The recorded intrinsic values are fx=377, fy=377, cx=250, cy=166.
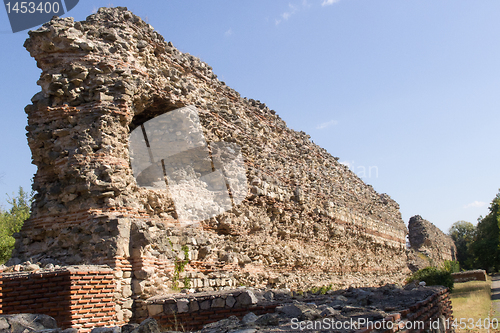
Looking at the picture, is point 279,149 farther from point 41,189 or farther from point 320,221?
point 41,189

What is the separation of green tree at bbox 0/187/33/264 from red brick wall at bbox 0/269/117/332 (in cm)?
967

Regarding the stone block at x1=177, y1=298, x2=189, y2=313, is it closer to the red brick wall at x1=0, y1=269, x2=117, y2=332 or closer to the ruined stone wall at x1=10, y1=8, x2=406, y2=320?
the ruined stone wall at x1=10, y1=8, x2=406, y2=320

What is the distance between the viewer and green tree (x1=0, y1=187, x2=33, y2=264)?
1364 centimetres

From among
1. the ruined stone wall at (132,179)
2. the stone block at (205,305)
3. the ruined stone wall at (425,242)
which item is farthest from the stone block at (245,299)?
the ruined stone wall at (425,242)

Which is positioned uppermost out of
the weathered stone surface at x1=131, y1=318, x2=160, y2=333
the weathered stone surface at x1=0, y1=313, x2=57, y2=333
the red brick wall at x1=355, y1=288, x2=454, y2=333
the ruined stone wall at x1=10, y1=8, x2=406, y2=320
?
the ruined stone wall at x1=10, y1=8, x2=406, y2=320

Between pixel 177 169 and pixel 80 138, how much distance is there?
2.35 meters

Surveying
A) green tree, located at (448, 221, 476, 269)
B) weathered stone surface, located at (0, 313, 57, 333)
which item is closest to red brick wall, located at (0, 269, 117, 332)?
weathered stone surface, located at (0, 313, 57, 333)

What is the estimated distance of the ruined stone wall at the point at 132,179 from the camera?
5633mm

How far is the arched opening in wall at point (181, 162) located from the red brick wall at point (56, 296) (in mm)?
2743

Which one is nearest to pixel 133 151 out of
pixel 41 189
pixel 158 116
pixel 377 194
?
pixel 158 116

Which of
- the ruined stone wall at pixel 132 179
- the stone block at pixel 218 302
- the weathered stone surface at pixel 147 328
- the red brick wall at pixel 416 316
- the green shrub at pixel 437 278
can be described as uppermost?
the ruined stone wall at pixel 132 179

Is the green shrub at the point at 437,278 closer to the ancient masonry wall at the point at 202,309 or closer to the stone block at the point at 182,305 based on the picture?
the ancient masonry wall at the point at 202,309

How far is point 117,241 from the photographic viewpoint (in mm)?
5367

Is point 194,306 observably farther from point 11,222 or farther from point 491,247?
point 491,247
